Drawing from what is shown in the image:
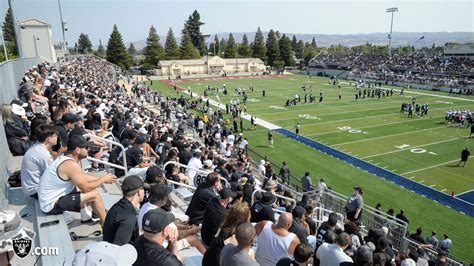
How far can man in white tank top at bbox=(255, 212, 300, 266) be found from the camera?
4434 mm

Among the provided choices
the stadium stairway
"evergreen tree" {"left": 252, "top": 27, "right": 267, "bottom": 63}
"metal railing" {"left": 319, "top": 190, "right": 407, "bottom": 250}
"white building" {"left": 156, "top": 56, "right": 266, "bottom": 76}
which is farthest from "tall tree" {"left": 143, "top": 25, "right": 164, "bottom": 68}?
"metal railing" {"left": 319, "top": 190, "right": 407, "bottom": 250}

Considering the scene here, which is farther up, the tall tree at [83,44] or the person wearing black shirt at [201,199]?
the tall tree at [83,44]

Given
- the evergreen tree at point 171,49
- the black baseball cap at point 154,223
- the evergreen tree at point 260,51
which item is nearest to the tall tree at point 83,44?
the evergreen tree at point 171,49

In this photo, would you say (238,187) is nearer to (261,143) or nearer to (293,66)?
(261,143)

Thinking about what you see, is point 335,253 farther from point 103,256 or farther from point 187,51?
point 187,51

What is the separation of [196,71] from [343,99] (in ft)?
123

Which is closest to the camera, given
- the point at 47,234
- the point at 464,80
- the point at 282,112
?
the point at 47,234

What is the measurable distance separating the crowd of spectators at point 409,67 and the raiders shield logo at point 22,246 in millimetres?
54774

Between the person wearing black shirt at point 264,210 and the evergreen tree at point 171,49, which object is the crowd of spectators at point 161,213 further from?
the evergreen tree at point 171,49

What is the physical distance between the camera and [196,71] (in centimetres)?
7106

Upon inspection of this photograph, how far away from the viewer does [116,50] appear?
7575 cm

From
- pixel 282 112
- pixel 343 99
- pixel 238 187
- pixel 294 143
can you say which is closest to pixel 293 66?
pixel 343 99

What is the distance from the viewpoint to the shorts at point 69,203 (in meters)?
4.47

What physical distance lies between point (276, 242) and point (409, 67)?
6756cm
